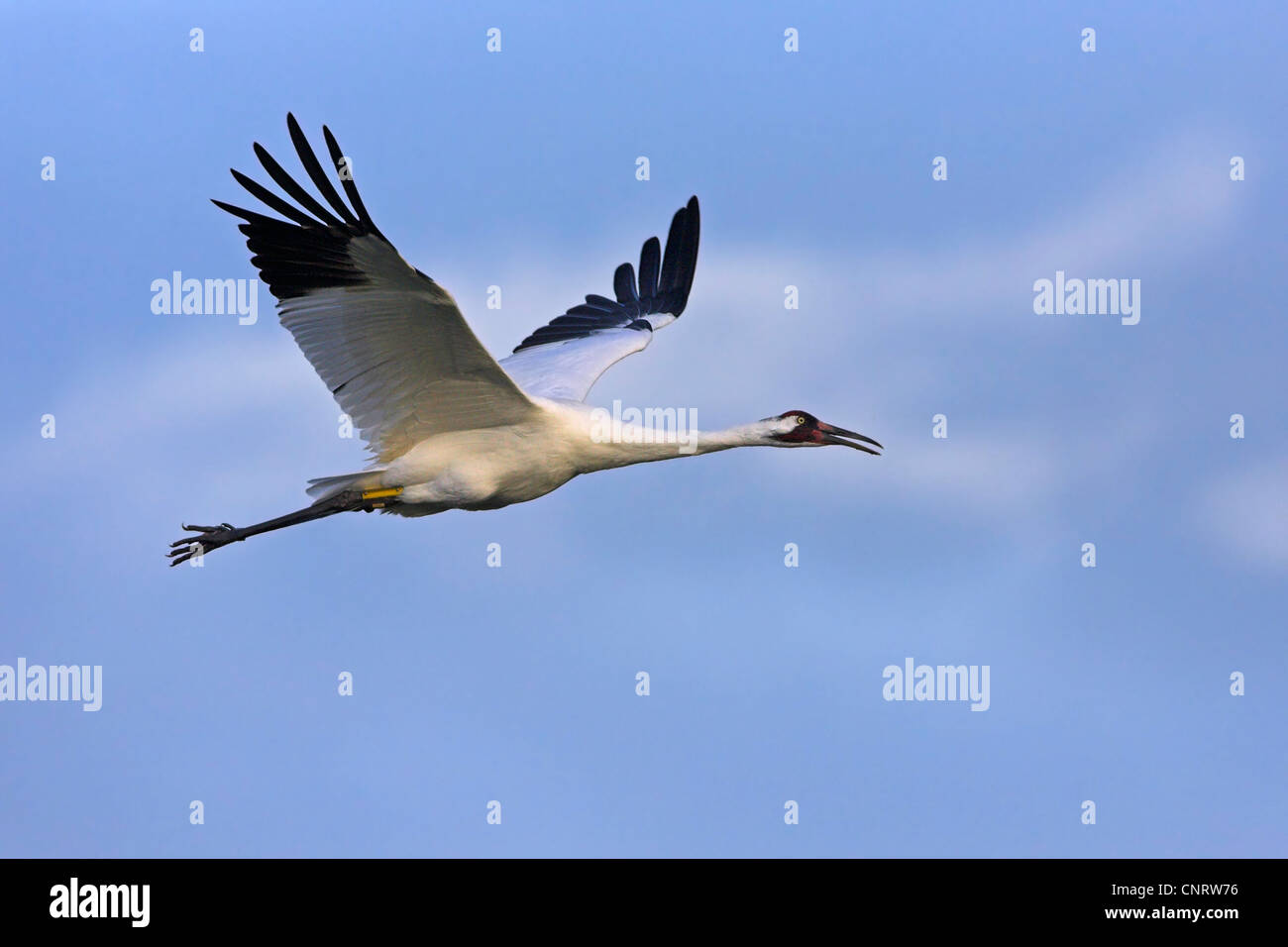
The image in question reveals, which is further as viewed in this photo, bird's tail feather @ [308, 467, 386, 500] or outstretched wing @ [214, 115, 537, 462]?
bird's tail feather @ [308, 467, 386, 500]

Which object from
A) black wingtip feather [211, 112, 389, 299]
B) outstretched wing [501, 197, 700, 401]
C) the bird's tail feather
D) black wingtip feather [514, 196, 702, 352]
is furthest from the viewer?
black wingtip feather [514, 196, 702, 352]

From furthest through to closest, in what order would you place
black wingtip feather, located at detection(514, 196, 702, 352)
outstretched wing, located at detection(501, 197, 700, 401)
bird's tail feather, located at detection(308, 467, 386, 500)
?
black wingtip feather, located at detection(514, 196, 702, 352)
outstretched wing, located at detection(501, 197, 700, 401)
bird's tail feather, located at detection(308, 467, 386, 500)

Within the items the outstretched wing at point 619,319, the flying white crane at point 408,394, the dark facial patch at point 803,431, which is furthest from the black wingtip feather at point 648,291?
the dark facial patch at point 803,431

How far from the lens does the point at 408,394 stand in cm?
1302

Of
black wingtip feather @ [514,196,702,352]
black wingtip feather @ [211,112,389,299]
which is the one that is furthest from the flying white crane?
black wingtip feather @ [514,196,702,352]

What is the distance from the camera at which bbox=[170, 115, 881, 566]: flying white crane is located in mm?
11992

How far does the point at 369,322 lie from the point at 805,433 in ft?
12.7

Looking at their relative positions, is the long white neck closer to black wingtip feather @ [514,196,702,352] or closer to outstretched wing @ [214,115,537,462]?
outstretched wing @ [214,115,537,462]

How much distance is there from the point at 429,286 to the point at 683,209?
5837 millimetres

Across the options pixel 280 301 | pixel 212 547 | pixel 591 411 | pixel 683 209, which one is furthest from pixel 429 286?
pixel 683 209

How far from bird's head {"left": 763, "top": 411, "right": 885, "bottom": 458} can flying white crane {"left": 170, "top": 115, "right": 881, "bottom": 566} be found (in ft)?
0.04

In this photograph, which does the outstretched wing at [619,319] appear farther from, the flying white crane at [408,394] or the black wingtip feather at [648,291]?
the flying white crane at [408,394]

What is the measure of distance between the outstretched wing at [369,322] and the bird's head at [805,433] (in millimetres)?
2271

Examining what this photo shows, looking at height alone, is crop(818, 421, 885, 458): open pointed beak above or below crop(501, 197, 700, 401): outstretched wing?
below
